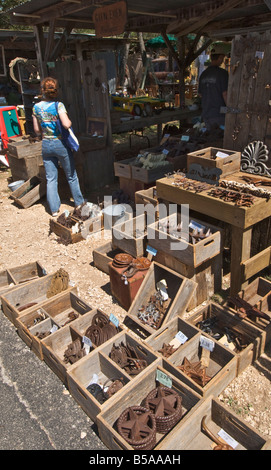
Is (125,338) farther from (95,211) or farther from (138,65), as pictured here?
(138,65)

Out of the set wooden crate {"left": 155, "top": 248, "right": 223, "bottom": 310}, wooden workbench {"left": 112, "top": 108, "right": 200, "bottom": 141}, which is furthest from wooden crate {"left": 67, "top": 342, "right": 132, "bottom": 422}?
wooden workbench {"left": 112, "top": 108, "right": 200, "bottom": 141}

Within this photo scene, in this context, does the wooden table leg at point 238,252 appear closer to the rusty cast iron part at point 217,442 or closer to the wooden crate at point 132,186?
the rusty cast iron part at point 217,442

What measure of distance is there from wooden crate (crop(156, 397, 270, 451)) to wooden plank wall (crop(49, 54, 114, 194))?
615 centimetres

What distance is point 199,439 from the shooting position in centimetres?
297

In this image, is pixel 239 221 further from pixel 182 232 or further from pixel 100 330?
pixel 100 330

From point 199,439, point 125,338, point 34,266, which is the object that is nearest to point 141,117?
point 34,266

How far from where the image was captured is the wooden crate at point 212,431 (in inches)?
108

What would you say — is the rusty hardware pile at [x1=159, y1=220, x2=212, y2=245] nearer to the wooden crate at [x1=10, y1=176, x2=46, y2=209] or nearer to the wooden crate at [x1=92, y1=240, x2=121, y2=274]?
the wooden crate at [x1=92, y1=240, x2=121, y2=274]

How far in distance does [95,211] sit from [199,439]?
4520 millimetres

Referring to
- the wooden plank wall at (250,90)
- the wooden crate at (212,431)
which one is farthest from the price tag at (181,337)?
the wooden plank wall at (250,90)

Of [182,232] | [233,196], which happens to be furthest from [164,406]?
[233,196]

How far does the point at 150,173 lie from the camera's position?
6.34m

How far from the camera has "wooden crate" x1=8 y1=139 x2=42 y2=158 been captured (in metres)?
8.08
